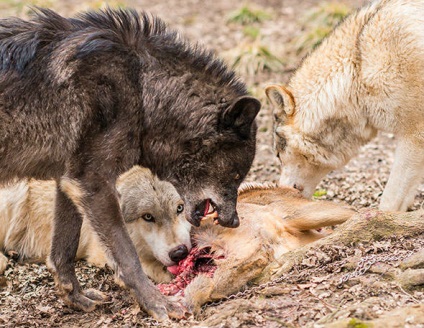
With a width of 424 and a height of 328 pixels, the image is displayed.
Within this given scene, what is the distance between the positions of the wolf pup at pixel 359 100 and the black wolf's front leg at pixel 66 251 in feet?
8.58

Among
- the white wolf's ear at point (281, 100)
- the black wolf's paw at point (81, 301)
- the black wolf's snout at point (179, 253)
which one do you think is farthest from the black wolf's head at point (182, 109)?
the white wolf's ear at point (281, 100)

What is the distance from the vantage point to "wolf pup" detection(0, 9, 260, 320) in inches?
194

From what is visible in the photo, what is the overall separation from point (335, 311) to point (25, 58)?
105 inches

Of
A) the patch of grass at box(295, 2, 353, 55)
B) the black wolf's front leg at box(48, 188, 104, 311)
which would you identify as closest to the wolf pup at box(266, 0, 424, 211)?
the black wolf's front leg at box(48, 188, 104, 311)

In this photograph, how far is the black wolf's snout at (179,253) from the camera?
19.2 ft

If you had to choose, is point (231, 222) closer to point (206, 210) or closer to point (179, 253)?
point (206, 210)

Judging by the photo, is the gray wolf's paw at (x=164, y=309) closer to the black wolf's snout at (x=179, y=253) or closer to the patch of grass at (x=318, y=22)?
the black wolf's snout at (x=179, y=253)

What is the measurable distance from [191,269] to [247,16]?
9.17 m

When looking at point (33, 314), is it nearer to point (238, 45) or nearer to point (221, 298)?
point (221, 298)

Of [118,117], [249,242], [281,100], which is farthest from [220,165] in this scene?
[281,100]

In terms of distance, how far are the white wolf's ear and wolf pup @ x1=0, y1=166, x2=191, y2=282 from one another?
163cm

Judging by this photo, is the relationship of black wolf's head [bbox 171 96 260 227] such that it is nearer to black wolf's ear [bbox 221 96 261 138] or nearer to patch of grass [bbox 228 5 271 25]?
black wolf's ear [bbox 221 96 261 138]

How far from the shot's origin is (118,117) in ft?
16.2

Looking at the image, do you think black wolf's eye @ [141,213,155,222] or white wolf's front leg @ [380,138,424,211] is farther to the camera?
white wolf's front leg @ [380,138,424,211]
